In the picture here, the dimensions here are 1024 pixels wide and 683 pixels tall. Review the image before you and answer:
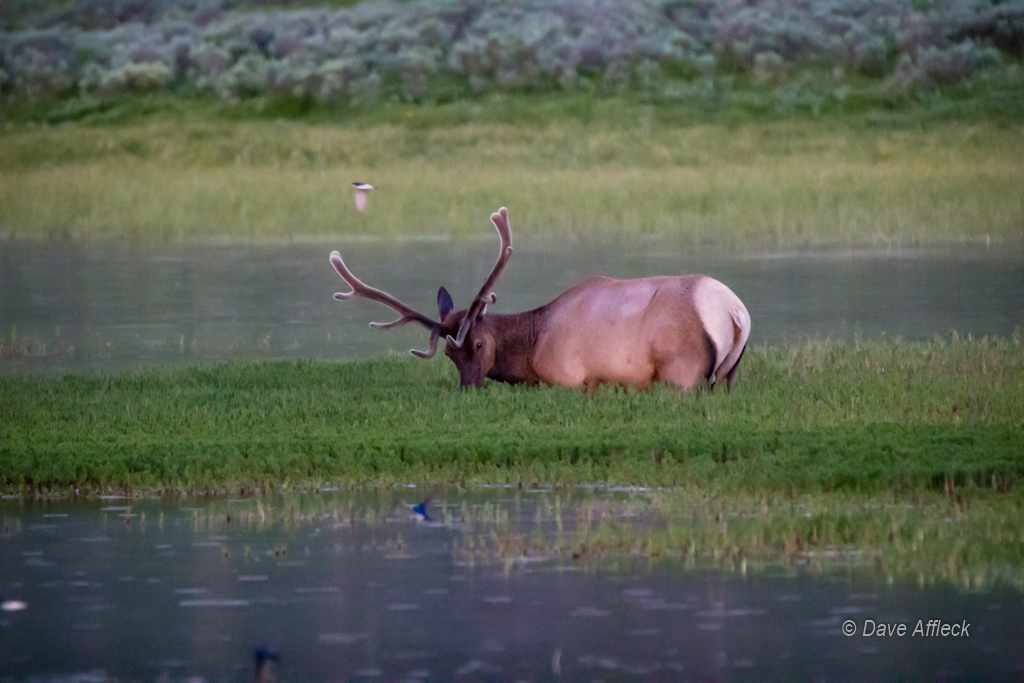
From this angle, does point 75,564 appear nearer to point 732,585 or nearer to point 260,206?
point 732,585

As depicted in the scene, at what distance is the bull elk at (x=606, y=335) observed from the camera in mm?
14633

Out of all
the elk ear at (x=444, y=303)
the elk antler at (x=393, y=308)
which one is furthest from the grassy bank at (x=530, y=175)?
the elk ear at (x=444, y=303)

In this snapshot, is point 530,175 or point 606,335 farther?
point 530,175

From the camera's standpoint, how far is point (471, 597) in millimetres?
9320

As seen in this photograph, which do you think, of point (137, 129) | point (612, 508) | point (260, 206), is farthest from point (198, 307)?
point (137, 129)

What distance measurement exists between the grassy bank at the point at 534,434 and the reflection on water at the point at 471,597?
71cm

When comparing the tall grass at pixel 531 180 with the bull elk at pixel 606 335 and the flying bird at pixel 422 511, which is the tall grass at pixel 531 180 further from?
the flying bird at pixel 422 511

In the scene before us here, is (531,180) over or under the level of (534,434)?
over

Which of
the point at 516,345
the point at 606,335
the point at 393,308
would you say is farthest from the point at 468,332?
the point at 606,335

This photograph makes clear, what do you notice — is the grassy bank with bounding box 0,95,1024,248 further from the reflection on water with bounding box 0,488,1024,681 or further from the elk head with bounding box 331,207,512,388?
the reflection on water with bounding box 0,488,1024,681

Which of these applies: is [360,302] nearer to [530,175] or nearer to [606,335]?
[606,335]

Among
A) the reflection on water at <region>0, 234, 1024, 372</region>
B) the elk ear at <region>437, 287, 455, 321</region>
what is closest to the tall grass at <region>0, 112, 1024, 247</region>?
the reflection on water at <region>0, 234, 1024, 372</region>

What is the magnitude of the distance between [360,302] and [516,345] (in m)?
19.6

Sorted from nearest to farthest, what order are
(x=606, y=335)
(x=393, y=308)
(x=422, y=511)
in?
(x=422, y=511) < (x=606, y=335) < (x=393, y=308)
